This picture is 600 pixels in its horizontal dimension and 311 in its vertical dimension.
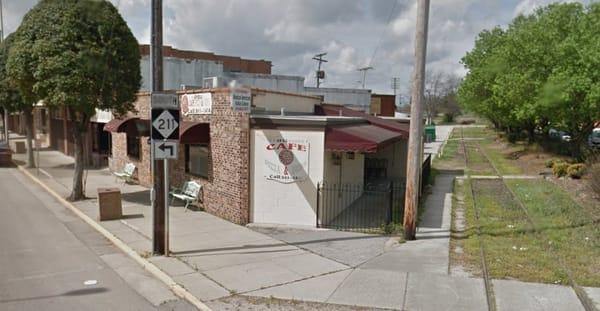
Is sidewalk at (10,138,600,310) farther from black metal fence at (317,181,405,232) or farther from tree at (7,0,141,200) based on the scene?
tree at (7,0,141,200)

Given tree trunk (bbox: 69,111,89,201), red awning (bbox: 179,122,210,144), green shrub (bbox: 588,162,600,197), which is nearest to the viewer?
red awning (bbox: 179,122,210,144)

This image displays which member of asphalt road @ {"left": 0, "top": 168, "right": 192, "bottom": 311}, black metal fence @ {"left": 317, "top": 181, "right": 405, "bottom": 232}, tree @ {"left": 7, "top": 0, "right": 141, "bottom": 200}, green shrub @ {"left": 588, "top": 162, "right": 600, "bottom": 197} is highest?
tree @ {"left": 7, "top": 0, "right": 141, "bottom": 200}

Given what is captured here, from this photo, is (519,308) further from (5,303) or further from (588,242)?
(5,303)

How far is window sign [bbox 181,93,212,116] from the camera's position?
40.1 ft

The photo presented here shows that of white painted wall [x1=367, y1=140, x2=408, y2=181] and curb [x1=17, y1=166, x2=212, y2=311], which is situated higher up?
white painted wall [x1=367, y1=140, x2=408, y2=181]

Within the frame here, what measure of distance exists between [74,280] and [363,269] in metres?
4.71

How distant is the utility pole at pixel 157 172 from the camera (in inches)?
324

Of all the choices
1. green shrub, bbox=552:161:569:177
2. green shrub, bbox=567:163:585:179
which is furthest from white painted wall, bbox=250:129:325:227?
green shrub, bbox=552:161:569:177

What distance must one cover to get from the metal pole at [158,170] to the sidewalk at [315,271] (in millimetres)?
353

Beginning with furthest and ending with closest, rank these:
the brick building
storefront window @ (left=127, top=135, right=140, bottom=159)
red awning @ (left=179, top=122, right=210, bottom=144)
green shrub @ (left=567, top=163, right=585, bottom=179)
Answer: green shrub @ (left=567, top=163, right=585, bottom=179) → storefront window @ (left=127, top=135, right=140, bottom=159) → red awning @ (left=179, top=122, right=210, bottom=144) → the brick building

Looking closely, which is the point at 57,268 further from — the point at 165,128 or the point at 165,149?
the point at 165,128

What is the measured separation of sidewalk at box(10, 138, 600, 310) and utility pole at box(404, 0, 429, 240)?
69cm

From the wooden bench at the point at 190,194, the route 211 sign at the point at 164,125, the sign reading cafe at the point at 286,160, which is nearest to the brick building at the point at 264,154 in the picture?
the sign reading cafe at the point at 286,160

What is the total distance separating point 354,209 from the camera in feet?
43.3
